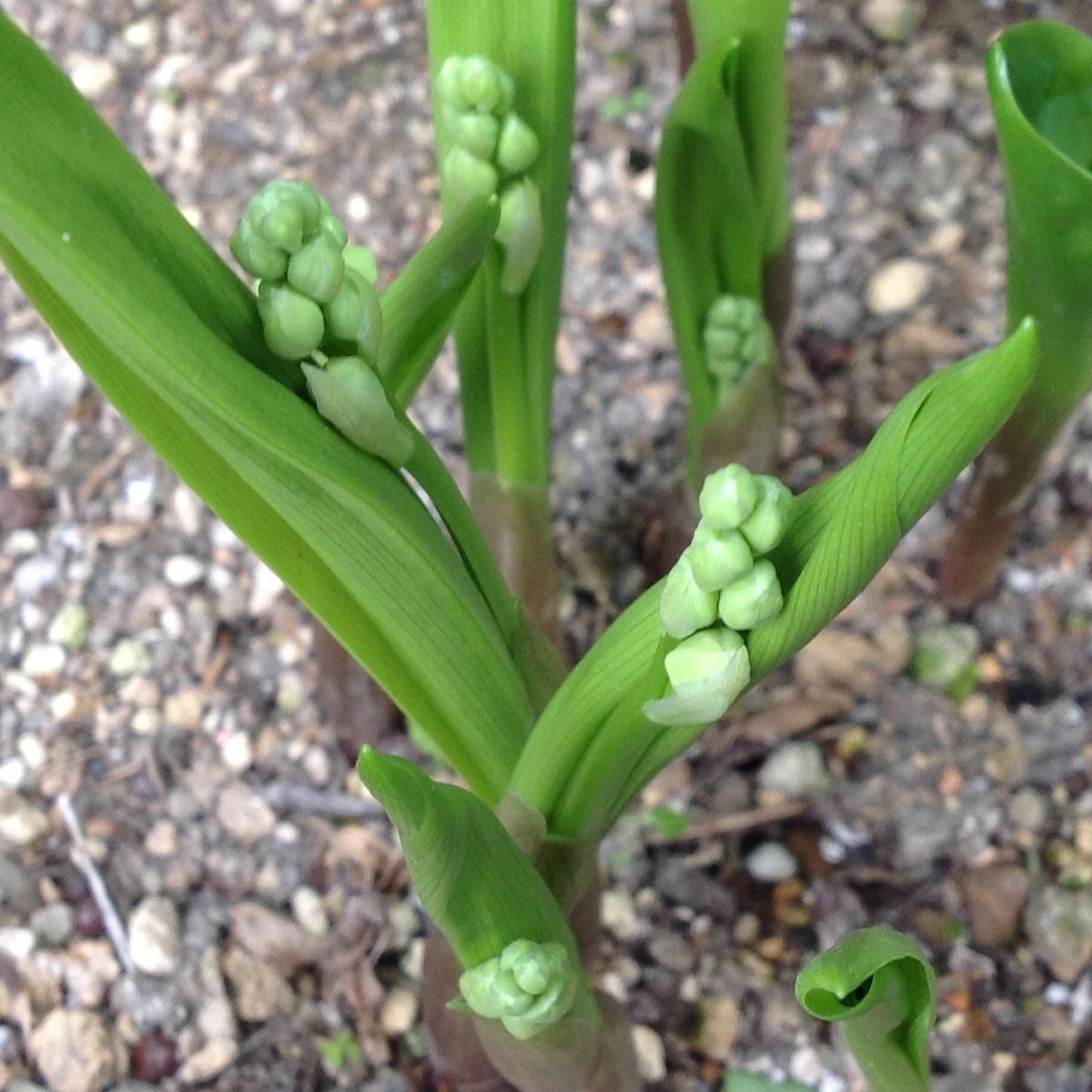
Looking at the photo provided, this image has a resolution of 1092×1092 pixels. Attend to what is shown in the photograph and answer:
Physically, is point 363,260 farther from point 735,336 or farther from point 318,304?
point 735,336

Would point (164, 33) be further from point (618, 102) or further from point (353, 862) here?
point (353, 862)

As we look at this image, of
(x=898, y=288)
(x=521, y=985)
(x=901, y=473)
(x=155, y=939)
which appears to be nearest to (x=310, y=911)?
(x=155, y=939)

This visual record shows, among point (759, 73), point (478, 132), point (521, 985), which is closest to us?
point (521, 985)

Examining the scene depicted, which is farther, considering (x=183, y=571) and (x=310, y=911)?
(x=183, y=571)

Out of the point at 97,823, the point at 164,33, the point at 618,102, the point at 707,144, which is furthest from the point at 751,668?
the point at 164,33

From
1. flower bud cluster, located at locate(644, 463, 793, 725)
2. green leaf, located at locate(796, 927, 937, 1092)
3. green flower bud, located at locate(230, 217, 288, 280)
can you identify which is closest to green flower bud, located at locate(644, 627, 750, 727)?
flower bud cluster, located at locate(644, 463, 793, 725)

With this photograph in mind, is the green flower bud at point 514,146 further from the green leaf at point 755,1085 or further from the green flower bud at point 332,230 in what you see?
the green leaf at point 755,1085

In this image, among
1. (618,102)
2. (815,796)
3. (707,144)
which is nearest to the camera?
(707,144)
